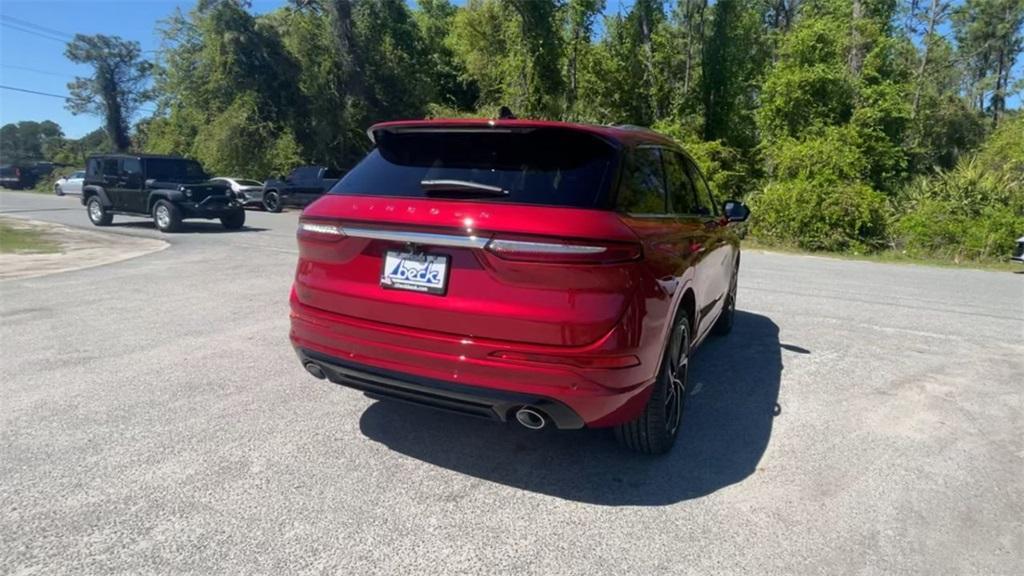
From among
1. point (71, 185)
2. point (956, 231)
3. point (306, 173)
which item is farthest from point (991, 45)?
point (71, 185)

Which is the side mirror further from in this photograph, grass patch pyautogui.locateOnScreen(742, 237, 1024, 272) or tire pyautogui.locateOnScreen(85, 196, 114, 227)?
tire pyautogui.locateOnScreen(85, 196, 114, 227)

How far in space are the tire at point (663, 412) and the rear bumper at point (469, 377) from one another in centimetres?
30

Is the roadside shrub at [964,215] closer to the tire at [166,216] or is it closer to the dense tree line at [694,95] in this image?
the dense tree line at [694,95]

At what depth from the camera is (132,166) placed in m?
15.3

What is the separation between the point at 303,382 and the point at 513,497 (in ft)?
6.93

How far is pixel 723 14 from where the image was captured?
23.5m

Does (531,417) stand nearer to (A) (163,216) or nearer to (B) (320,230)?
(B) (320,230)

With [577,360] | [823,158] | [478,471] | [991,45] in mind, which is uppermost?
[991,45]

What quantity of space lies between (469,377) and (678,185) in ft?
6.99

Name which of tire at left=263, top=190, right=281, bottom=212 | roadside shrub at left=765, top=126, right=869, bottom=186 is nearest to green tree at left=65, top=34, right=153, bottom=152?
tire at left=263, top=190, right=281, bottom=212

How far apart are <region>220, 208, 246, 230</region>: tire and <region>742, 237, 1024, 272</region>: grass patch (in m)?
12.9

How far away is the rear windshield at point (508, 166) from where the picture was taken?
2.89 meters

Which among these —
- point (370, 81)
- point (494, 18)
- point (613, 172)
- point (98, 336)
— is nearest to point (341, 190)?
point (613, 172)

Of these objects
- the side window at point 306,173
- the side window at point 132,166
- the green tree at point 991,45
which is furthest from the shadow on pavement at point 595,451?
the green tree at point 991,45
